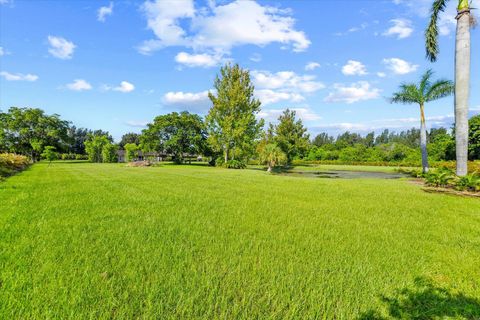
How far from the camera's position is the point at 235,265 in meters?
3.66

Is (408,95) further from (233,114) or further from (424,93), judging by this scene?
(233,114)

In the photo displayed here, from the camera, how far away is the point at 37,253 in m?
3.91

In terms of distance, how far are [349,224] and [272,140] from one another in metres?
37.0

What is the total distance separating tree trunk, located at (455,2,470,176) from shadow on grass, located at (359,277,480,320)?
14.1 meters

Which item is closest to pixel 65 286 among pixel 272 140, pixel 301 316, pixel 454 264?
pixel 301 316

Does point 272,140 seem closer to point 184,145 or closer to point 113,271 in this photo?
point 184,145

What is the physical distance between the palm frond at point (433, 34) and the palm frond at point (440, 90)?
18.5 ft

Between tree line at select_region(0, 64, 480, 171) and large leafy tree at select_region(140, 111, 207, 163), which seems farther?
large leafy tree at select_region(140, 111, 207, 163)

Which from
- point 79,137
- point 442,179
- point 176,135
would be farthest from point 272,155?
point 79,137

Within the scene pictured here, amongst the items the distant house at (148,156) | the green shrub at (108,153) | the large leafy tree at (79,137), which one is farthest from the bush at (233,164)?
the large leafy tree at (79,137)

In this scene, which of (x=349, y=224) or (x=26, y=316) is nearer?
(x=26, y=316)

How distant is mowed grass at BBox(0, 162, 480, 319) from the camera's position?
267cm

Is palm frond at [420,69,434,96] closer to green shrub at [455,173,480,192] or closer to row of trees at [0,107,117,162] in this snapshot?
green shrub at [455,173,480,192]

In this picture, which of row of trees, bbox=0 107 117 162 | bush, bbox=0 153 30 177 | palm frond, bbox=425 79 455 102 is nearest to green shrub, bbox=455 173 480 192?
palm frond, bbox=425 79 455 102
